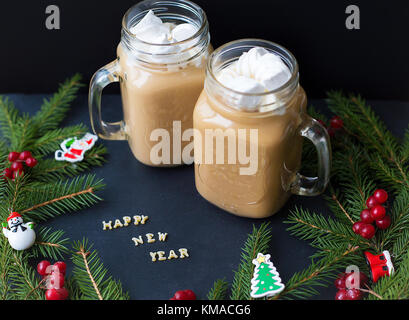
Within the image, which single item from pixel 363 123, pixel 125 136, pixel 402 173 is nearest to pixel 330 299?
pixel 402 173

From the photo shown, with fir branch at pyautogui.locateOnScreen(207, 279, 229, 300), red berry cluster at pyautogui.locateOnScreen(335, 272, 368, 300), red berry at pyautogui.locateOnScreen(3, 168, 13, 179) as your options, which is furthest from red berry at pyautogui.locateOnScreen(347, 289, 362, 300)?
red berry at pyautogui.locateOnScreen(3, 168, 13, 179)

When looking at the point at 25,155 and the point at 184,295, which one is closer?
the point at 184,295

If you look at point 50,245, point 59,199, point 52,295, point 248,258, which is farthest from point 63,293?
point 248,258

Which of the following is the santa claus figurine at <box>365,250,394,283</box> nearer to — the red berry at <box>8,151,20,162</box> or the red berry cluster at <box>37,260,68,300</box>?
the red berry cluster at <box>37,260,68,300</box>

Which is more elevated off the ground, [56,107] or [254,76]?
[254,76]

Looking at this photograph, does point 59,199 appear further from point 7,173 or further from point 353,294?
point 353,294

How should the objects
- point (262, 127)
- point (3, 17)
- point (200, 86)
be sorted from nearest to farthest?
point (262, 127)
point (200, 86)
point (3, 17)

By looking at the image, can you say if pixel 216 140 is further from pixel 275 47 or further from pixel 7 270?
pixel 7 270
